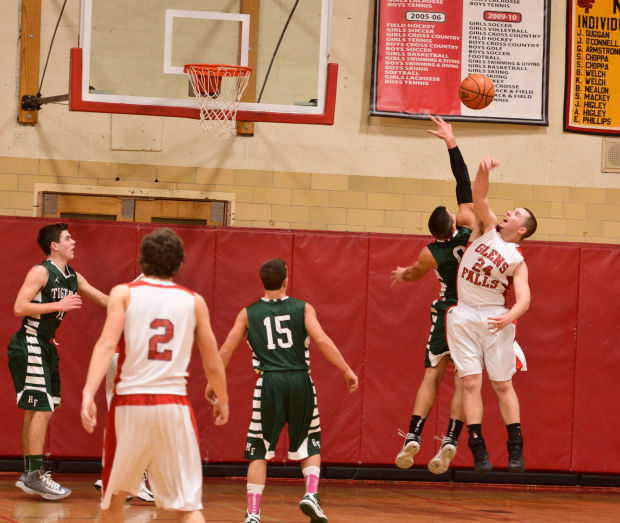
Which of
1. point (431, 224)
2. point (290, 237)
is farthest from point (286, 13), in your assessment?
point (431, 224)

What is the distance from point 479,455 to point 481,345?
36.1 inches

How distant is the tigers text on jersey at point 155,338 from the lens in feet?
16.3

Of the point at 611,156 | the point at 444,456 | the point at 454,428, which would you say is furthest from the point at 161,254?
the point at 611,156

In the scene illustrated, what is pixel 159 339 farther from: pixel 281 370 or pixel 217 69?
pixel 217 69

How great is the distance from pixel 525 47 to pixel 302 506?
7147 mm

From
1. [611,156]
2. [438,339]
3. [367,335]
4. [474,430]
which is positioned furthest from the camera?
[611,156]

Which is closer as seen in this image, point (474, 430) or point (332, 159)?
point (474, 430)

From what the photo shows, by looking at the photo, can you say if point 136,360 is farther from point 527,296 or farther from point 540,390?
A: point 540,390

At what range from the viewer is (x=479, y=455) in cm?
780

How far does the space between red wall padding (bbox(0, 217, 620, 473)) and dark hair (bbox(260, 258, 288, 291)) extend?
2.97 metres

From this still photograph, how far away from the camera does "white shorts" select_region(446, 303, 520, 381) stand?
26.3 feet

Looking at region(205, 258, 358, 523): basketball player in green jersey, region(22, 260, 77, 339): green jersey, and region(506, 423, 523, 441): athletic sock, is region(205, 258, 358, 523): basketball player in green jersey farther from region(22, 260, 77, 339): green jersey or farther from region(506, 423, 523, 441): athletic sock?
region(22, 260, 77, 339): green jersey

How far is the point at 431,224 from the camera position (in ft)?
27.4

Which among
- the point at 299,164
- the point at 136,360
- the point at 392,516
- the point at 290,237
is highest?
the point at 299,164
